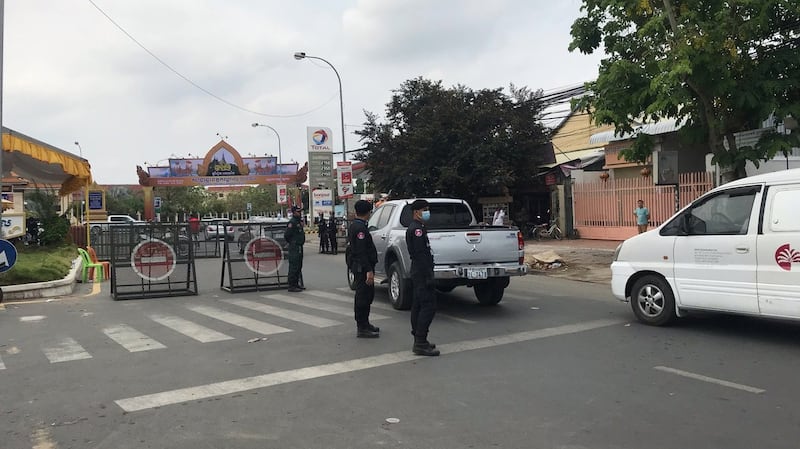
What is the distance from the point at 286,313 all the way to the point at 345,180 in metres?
16.5

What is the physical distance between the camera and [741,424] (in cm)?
436

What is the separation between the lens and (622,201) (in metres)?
23.4

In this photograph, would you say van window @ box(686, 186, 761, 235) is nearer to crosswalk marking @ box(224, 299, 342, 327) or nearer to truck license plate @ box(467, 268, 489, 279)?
truck license plate @ box(467, 268, 489, 279)

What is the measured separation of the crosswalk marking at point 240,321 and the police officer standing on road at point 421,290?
2.21m

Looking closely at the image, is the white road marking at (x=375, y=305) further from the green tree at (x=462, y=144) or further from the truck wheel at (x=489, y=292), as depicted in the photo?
the green tree at (x=462, y=144)

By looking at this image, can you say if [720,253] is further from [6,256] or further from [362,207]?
[6,256]

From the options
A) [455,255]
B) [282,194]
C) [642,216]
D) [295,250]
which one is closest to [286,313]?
[455,255]

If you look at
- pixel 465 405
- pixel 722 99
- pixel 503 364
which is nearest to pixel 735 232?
pixel 503 364

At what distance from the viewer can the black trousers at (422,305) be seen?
6.63 m

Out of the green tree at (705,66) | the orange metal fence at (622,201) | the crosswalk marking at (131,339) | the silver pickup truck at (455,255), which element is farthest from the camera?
the orange metal fence at (622,201)

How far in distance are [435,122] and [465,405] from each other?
2173 cm

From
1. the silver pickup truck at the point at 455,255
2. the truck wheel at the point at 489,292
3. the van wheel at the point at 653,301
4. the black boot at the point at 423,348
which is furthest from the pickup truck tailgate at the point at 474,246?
the black boot at the point at 423,348

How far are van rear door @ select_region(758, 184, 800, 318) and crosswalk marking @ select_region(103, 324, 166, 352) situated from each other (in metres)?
6.92

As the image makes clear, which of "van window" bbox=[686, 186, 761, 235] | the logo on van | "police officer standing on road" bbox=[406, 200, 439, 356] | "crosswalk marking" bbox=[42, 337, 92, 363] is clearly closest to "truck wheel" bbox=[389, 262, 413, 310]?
"police officer standing on road" bbox=[406, 200, 439, 356]
